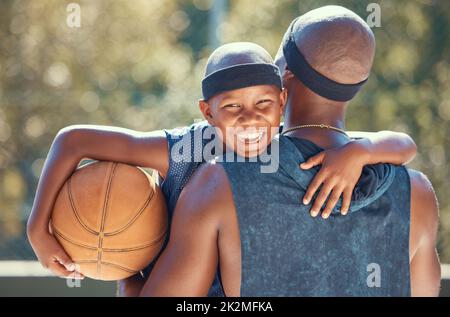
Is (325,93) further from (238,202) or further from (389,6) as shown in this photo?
(389,6)

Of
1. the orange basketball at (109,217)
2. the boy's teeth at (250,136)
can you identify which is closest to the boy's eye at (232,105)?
the boy's teeth at (250,136)

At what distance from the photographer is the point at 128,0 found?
10211mm

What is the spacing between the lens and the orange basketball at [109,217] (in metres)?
2.63

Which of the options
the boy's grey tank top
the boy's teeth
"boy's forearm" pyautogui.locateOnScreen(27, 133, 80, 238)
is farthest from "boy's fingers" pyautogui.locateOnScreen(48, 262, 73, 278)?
the boy's teeth

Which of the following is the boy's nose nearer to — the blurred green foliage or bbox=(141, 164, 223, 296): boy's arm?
bbox=(141, 164, 223, 296): boy's arm

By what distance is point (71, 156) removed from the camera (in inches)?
105

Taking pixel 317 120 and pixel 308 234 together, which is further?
pixel 317 120

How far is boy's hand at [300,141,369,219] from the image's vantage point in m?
2.53

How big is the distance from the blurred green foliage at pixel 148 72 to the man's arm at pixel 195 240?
19.6 ft

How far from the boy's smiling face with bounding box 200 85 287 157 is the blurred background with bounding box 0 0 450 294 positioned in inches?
227

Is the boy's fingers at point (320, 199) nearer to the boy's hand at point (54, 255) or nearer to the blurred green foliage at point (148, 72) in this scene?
the boy's hand at point (54, 255)

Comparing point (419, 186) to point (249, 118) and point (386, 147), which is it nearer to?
point (386, 147)

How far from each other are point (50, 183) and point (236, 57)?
2.33ft

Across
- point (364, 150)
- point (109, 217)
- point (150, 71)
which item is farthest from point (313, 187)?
point (150, 71)
